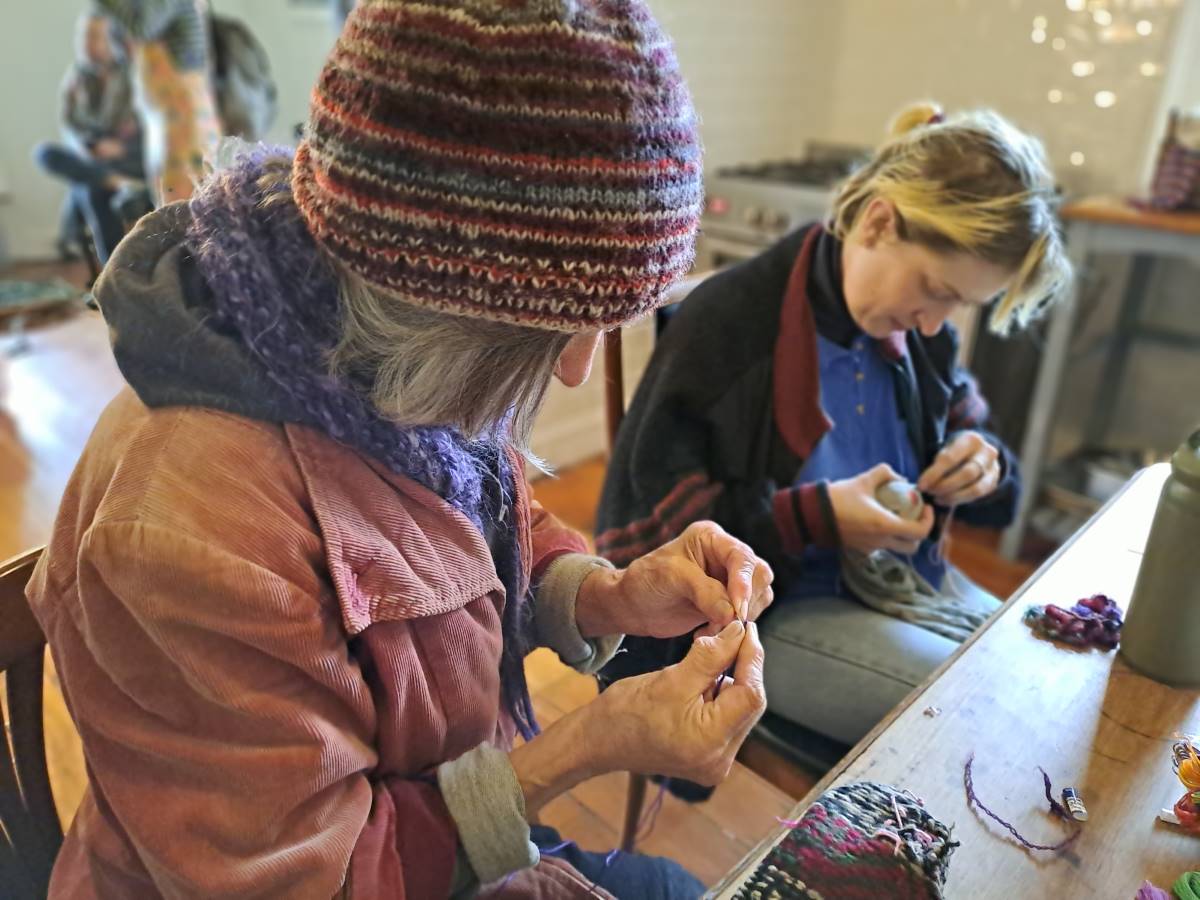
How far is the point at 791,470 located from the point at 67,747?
4.76ft

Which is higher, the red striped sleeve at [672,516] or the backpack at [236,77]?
the backpack at [236,77]

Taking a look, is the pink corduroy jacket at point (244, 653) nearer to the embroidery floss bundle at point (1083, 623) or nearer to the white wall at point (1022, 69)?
the embroidery floss bundle at point (1083, 623)

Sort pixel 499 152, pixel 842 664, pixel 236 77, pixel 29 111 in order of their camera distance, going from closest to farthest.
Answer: pixel 499 152
pixel 842 664
pixel 236 77
pixel 29 111

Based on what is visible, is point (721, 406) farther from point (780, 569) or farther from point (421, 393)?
point (421, 393)

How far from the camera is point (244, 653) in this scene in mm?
598

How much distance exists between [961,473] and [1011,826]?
71cm

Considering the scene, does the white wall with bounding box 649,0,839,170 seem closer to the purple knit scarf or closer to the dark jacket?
the dark jacket

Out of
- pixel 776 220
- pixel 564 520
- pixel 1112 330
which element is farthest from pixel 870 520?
pixel 1112 330

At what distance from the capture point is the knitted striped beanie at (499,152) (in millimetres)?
552

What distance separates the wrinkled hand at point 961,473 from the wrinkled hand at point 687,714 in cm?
65

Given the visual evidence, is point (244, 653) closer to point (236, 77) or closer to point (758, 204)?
point (758, 204)

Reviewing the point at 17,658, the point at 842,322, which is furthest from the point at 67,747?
the point at 842,322

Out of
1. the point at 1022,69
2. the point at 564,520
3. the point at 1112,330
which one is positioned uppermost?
the point at 1022,69

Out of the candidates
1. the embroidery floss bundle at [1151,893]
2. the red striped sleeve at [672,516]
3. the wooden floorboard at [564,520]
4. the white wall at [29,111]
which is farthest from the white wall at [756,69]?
the white wall at [29,111]
